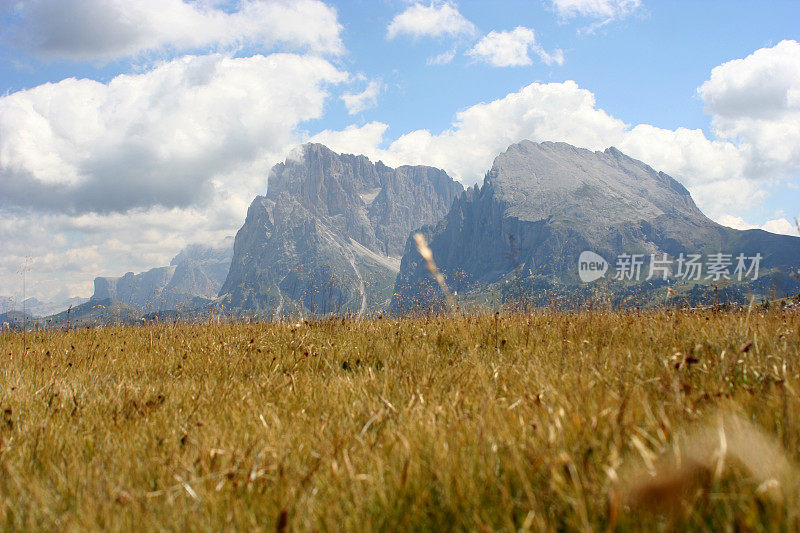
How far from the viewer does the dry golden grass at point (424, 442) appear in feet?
5.52

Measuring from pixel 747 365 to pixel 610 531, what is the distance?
2879 millimetres

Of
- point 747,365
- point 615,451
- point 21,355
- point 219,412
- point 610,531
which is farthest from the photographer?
point 21,355

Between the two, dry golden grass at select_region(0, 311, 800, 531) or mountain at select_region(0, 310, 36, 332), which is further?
mountain at select_region(0, 310, 36, 332)

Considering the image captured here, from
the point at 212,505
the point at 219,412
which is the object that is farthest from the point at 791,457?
the point at 219,412

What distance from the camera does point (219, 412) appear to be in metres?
3.66

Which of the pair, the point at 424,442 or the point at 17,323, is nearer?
the point at 424,442

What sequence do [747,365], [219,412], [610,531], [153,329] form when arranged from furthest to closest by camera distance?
1. [153,329]
2. [219,412]
3. [747,365]
4. [610,531]

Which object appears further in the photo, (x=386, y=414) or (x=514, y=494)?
(x=386, y=414)

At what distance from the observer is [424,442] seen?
253 centimetres

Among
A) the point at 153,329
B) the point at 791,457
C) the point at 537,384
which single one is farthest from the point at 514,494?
the point at 153,329

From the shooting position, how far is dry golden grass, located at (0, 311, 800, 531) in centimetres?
168

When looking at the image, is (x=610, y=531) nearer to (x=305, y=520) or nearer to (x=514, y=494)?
(x=514, y=494)

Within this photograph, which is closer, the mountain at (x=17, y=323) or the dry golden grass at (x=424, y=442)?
the dry golden grass at (x=424, y=442)

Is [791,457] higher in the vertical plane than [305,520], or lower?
higher
